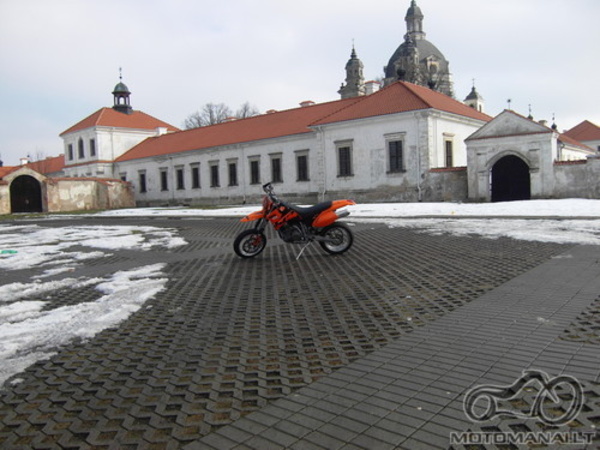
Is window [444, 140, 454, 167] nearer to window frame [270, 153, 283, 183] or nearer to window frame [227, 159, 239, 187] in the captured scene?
window frame [270, 153, 283, 183]

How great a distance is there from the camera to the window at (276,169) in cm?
4059

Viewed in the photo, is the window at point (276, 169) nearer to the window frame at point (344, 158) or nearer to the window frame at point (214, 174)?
the window frame at point (344, 158)

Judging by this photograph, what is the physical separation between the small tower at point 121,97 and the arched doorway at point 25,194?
22.5 m

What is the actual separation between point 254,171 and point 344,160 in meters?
9.56

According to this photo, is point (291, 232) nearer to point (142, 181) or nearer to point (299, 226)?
point (299, 226)

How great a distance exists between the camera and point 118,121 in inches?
2329

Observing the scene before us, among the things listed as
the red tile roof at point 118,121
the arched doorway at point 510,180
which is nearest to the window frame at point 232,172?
the red tile roof at point 118,121

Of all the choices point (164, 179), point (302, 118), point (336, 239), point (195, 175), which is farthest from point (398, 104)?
point (164, 179)

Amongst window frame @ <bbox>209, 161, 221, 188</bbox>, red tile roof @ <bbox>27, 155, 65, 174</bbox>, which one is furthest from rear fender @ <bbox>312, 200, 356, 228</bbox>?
red tile roof @ <bbox>27, 155, 65, 174</bbox>

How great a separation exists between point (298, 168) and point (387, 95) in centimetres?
866

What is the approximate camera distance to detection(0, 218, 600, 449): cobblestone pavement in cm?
291

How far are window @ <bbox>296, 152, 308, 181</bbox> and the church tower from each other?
34.4 metres

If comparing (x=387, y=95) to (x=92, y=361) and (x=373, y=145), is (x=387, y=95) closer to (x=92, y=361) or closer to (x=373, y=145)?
(x=373, y=145)

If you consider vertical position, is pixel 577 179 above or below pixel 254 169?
below
